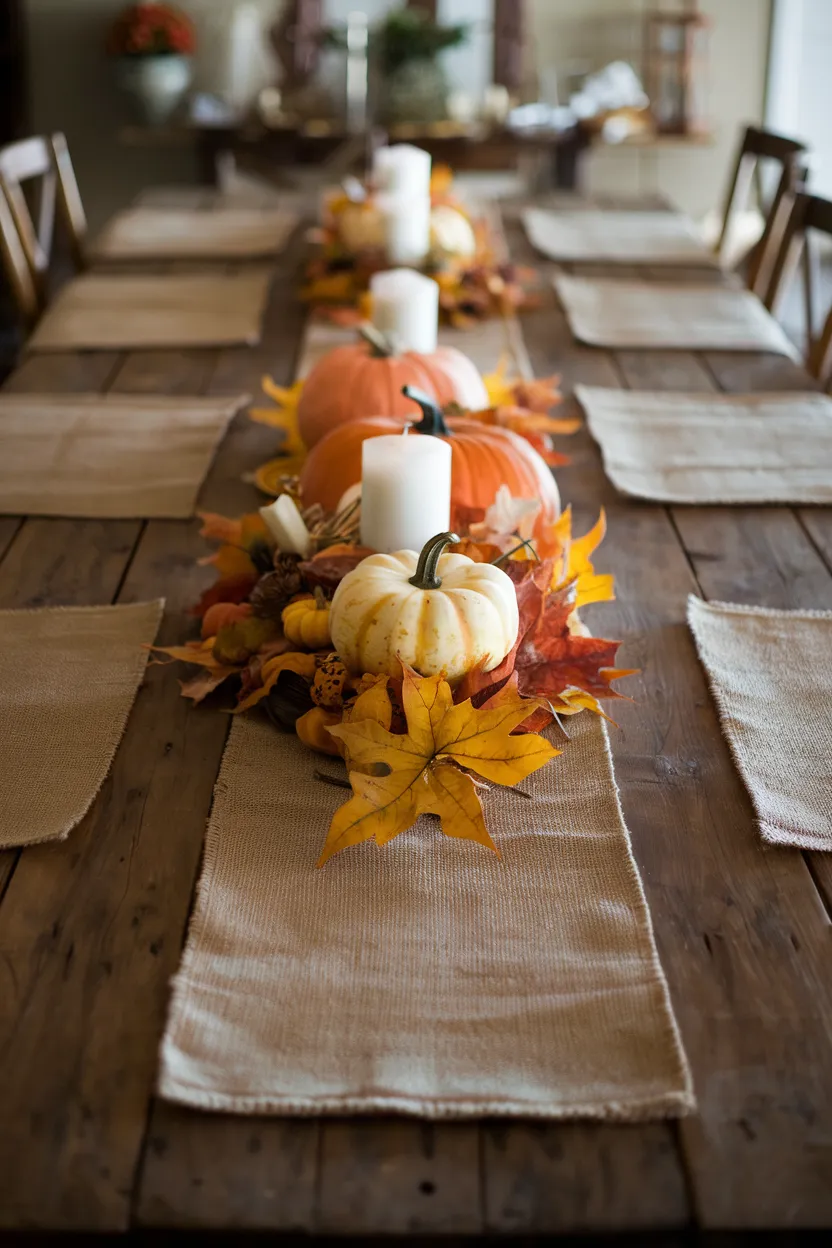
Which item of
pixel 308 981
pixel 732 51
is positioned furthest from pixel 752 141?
pixel 308 981

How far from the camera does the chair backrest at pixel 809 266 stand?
6.33 ft

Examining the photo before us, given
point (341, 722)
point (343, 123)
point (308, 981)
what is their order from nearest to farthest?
point (308, 981)
point (341, 722)
point (343, 123)

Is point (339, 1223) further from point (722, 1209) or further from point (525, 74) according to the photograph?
point (525, 74)

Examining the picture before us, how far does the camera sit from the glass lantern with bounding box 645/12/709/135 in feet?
14.0

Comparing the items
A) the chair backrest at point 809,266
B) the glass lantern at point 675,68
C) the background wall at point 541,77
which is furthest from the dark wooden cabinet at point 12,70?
the chair backrest at point 809,266

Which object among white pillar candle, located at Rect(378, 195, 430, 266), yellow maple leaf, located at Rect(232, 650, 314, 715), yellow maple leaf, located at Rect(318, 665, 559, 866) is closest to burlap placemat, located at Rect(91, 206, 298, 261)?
white pillar candle, located at Rect(378, 195, 430, 266)

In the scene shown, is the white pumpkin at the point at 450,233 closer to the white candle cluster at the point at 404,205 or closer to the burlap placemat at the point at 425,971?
the white candle cluster at the point at 404,205

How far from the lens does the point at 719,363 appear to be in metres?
1.86

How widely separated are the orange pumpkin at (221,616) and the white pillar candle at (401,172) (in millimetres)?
1328

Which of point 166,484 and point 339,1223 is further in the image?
point 166,484

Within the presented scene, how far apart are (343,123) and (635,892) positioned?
12.8 feet

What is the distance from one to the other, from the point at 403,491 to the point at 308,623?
0.45ft

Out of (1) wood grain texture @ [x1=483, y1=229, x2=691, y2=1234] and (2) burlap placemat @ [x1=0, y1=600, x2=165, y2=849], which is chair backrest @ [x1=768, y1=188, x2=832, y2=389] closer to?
(2) burlap placemat @ [x1=0, y1=600, x2=165, y2=849]

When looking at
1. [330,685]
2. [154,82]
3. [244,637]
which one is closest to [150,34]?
[154,82]
